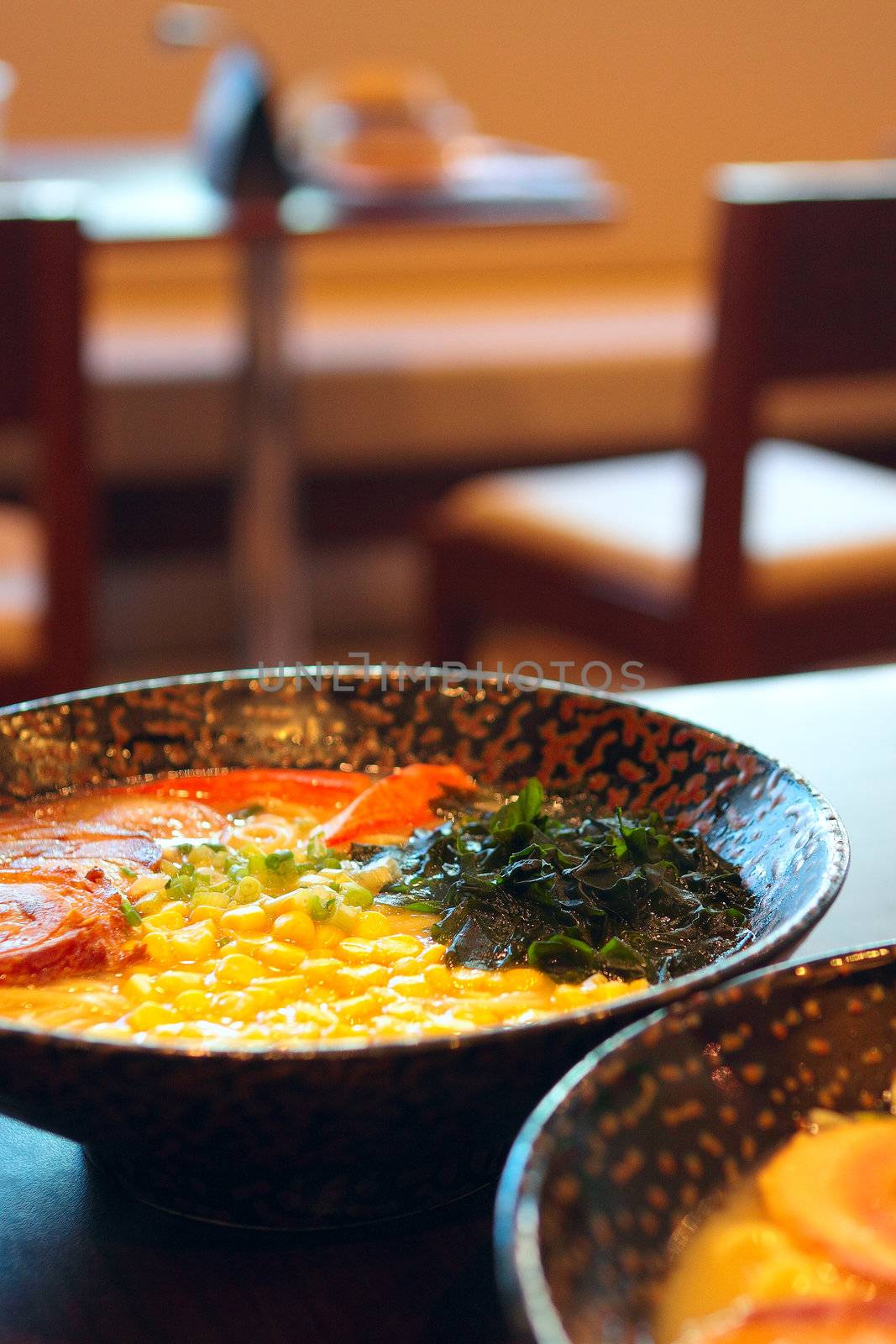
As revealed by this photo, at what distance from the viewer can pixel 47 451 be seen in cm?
241

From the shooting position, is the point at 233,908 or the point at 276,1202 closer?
the point at 276,1202

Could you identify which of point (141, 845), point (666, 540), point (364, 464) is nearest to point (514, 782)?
point (141, 845)

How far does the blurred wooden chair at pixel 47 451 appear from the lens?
7.58 ft

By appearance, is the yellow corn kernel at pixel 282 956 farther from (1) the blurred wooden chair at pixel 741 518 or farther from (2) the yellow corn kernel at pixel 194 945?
(1) the blurred wooden chair at pixel 741 518

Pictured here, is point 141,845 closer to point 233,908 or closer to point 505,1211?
point 233,908

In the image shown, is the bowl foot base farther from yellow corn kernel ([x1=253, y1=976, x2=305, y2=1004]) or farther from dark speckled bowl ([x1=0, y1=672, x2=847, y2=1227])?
yellow corn kernel ([x1=253, y1=976, x2=305, y2=1004])

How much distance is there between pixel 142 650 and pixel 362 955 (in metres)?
3.87

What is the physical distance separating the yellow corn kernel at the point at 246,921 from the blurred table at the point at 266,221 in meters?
1.86

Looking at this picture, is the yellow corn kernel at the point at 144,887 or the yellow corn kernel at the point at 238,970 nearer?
the yellow corn kernel at the point at 238,970

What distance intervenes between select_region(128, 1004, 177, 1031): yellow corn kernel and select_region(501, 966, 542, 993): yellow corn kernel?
6.5 inches

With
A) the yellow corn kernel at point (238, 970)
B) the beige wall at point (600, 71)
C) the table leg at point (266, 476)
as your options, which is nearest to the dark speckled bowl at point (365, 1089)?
the yellow corn kernel at point (238, 970)

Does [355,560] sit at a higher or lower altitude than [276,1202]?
lower

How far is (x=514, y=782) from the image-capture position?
1.10m

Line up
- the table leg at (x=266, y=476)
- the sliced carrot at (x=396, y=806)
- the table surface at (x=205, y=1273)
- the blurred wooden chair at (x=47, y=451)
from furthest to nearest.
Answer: the table leg at (x=266, y=476), the blurred wooden chair at (x=47, y=451), the sliced carrot at (x=396, y=806), the table surface at (x=205, y=1273)
